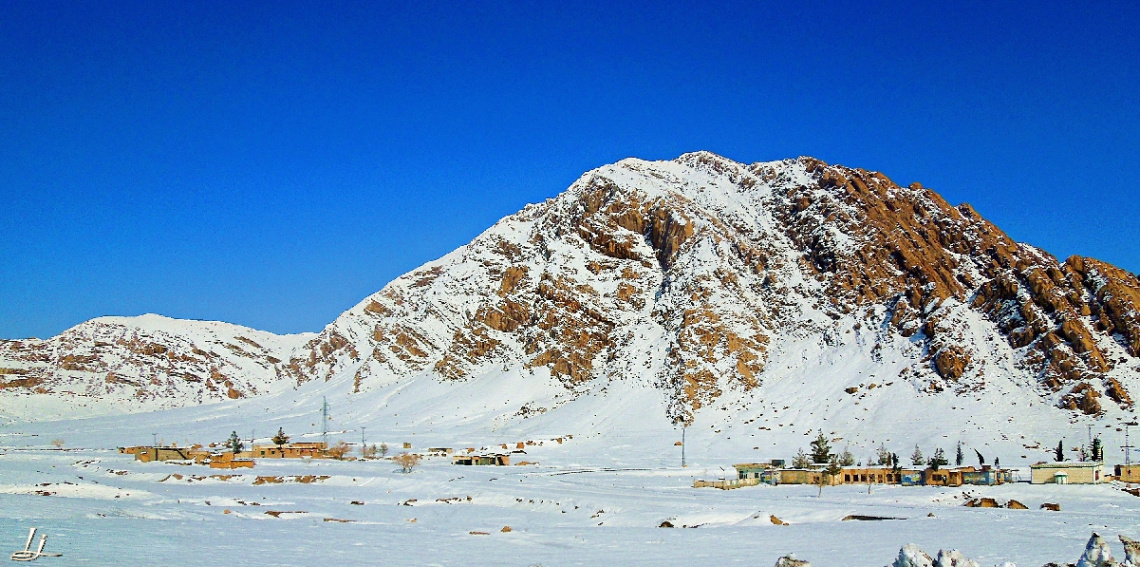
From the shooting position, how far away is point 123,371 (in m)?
165

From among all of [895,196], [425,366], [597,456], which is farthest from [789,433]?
[425,366]

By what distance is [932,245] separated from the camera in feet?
403

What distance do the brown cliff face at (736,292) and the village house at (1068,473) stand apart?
33.5 m

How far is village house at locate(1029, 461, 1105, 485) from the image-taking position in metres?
56.1

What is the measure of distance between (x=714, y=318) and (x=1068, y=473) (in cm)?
6249

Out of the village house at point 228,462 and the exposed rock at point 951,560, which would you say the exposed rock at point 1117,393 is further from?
the exposed rock at point 951,560

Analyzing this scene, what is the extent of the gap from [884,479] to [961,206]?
7700 cm

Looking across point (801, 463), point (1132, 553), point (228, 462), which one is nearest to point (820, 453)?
point (801, 463)

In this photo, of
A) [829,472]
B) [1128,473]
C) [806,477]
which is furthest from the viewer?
[806,477]

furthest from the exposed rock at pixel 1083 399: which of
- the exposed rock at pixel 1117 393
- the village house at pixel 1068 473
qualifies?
the village house at pixel 1068 473

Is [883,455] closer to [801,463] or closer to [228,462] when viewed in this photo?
[801,463]

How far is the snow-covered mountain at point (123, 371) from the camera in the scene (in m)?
154

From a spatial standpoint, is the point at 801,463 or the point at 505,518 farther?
the point at 801,463

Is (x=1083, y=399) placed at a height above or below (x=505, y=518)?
above
